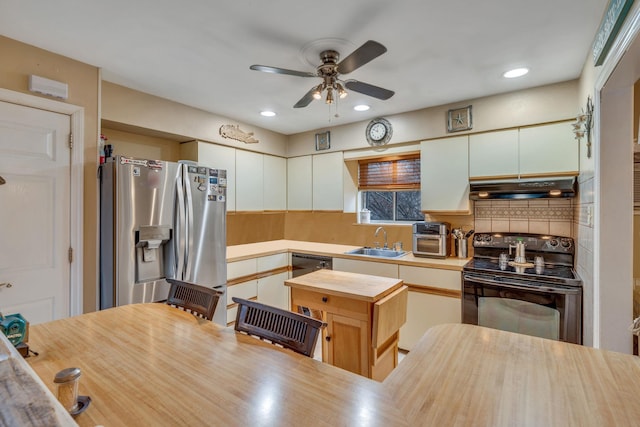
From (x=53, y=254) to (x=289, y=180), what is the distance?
270 cm

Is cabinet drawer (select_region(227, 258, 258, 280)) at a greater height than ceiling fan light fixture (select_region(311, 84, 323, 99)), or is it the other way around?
ceiling fan light fixture (select_region(311, 84, 323, 99))

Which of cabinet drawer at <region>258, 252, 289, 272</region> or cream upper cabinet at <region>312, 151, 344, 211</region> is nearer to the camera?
cabinet drawer at <region>258, 252, 289, 272</region>

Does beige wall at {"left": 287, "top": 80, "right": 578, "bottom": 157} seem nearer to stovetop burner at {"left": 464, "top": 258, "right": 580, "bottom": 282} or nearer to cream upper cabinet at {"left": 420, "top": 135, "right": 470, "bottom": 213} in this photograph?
cream upper cabinet at {"left": 420, "top": 135, "right": 470, "bottom": 213}

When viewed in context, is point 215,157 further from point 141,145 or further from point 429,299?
point 429,299

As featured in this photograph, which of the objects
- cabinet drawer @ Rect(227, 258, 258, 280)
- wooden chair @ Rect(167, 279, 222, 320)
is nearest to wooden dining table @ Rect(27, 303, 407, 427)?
wooden chair @ Rect(167, 279, 222, 320)

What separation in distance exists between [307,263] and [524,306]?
2071 millimetres

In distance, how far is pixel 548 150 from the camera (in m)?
2.62

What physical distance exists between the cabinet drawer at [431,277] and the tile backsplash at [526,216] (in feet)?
2.26

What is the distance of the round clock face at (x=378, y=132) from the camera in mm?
3486

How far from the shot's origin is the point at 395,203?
388cm

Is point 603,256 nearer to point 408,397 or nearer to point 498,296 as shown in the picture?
point 498,296

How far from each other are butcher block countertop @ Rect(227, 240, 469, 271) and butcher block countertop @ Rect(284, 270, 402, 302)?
87cm

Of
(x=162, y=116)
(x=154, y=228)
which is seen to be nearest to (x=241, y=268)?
(x=154, y=228)

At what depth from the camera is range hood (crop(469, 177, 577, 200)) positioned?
2.49 m
